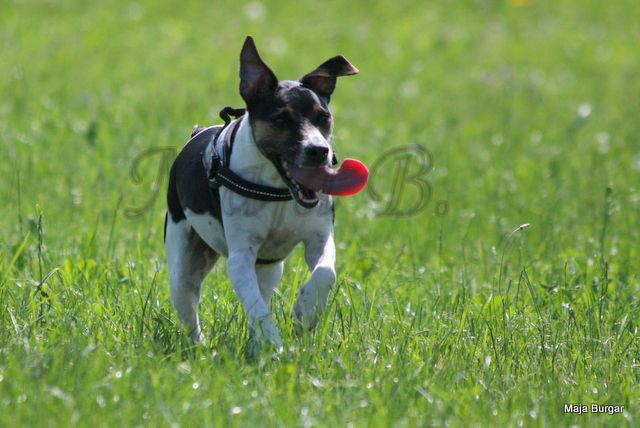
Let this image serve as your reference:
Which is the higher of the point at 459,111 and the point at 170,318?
the point at 459,111

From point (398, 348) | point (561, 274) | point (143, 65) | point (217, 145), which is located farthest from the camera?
point (143, 65)

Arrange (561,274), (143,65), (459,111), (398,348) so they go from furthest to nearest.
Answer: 1. (143,65)
2. (459,111)
3. (561,274)
4. (398,348)

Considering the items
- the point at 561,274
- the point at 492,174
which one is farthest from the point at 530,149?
the point at 561,274

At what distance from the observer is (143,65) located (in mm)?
13656

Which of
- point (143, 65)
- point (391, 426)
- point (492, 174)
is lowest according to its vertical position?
point (391, 426)

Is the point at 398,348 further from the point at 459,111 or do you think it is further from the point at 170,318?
the point at 459,111

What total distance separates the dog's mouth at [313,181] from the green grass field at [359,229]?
0.57 metres

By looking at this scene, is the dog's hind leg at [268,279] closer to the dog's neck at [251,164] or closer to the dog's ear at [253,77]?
the dog's neck at [251,164]

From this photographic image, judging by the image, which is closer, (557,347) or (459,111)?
(557,347)

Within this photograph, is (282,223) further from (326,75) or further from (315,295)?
(326,75)

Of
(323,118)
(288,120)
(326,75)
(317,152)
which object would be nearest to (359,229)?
(326,75)

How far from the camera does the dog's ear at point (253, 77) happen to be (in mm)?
5102

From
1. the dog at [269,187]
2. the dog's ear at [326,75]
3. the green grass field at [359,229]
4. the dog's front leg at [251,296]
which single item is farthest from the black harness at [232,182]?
the green grass field at [359,229]

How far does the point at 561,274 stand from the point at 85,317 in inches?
112
